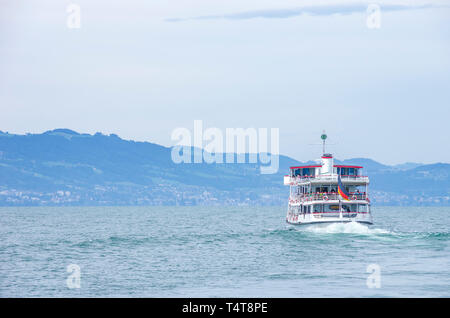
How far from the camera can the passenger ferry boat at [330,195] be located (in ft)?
201

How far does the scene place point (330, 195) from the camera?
62500 millimetres

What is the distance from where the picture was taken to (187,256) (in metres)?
49.5

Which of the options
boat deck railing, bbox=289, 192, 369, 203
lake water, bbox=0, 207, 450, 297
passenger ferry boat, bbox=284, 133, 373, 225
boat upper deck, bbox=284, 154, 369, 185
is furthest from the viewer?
boat upper deck, bbox=284, 154, 369, 185

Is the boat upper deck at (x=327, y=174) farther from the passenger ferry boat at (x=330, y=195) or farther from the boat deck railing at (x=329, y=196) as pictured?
the boat deck railing at (x=329, y=196)

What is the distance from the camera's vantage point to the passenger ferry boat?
6128 centimetres

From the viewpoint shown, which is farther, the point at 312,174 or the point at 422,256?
the point at 312,174

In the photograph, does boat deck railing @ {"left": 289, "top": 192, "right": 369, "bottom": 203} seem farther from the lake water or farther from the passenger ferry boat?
the lake water

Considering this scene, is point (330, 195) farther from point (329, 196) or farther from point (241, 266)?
point (241, 266)

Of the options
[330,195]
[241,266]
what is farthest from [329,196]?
[241,266]

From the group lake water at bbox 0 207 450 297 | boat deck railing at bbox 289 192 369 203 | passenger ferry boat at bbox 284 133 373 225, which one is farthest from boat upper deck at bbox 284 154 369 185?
lake water at bbox 0 207 450 297
